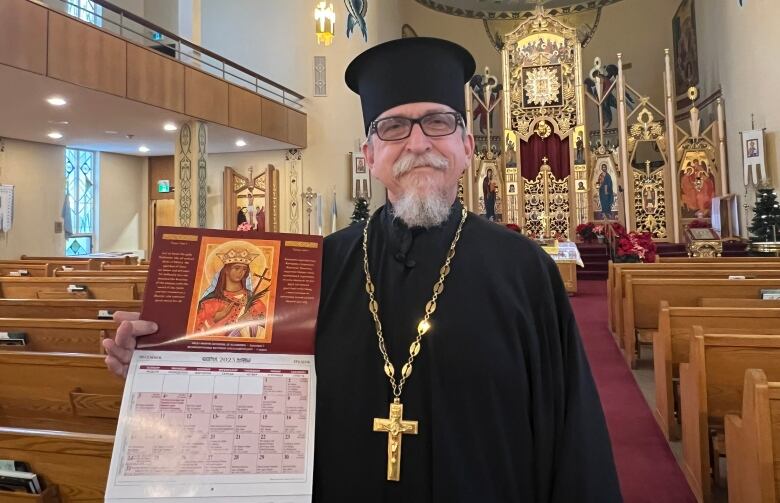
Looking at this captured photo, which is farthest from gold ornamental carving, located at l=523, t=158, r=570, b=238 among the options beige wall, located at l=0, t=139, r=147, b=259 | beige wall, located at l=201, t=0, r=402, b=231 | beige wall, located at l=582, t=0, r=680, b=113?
beige wall, located at l=0, t=139, r=147, b=259

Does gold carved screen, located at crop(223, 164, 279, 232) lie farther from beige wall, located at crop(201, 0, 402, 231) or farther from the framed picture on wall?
the framed picture on wall

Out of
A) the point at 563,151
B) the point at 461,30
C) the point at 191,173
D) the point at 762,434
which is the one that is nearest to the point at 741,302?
the point at 762,434

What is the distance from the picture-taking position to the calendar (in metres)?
1.09

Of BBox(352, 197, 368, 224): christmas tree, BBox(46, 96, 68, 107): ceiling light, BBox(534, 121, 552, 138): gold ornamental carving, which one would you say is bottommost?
BBox(352, 197, 368, 224): christmas tree

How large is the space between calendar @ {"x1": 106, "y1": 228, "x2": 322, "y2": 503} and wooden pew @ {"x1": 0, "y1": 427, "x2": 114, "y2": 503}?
57cm

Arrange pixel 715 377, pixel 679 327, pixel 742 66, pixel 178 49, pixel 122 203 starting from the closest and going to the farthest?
pixel 715 377, pixel 679 327, pixel 178 49, pixel 742 66, pixel 122 203

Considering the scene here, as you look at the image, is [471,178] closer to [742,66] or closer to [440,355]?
[742,66]

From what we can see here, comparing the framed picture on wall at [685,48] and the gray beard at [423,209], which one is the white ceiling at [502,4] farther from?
the gray beard at [423,209]

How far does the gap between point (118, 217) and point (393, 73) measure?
14.4m

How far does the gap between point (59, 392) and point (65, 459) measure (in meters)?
0.80

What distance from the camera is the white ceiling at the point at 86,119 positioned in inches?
289

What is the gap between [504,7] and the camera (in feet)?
59.0

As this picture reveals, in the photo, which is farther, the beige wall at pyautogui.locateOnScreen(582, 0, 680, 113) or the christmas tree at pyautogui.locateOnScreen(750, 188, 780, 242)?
the beige wall at pyautogui.locateOnScreen(582, 0, 680, 113)

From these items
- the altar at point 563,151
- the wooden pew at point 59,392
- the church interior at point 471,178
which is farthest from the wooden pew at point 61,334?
the altar at point 563,151
